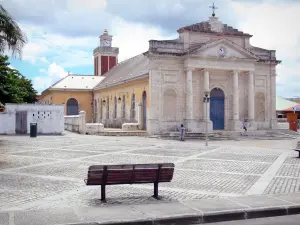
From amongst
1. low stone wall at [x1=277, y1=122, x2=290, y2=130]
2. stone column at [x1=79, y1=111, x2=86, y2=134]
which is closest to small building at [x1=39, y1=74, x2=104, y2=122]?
Result: stone column at [x1=79, y1=111, x2=86, y2=134]

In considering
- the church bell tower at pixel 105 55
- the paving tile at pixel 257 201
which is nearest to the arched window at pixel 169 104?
the paving tile at pixel 257 201

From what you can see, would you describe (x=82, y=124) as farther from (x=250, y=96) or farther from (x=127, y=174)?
(x=127, y=174)

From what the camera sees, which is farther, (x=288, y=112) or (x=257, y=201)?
(x=288, y=112)

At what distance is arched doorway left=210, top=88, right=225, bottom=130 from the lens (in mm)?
35969

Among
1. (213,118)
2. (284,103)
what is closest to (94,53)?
(284,103)

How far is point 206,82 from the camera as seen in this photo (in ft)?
112

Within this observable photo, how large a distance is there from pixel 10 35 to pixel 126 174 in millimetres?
9184

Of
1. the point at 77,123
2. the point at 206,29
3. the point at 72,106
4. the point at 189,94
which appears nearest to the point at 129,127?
the point at 77,123

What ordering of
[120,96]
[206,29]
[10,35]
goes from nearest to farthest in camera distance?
[10,35], [206,29], [120,96]

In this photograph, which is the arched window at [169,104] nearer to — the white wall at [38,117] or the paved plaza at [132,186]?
the white wall at [38,117]

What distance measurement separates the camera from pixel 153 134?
107 ft

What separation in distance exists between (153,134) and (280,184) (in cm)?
2152

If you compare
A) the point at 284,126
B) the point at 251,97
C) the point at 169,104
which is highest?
the point at 251,97

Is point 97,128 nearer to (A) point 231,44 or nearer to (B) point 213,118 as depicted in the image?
(B) point 213,118
